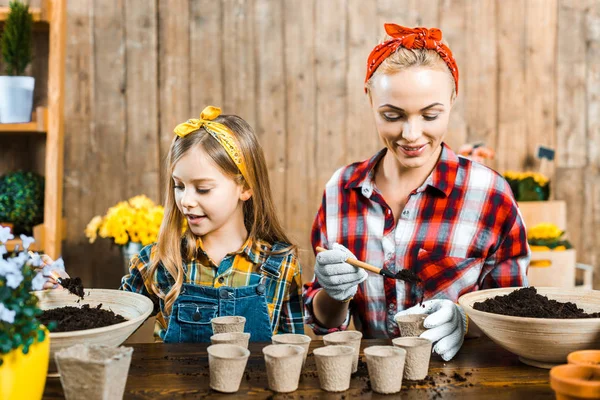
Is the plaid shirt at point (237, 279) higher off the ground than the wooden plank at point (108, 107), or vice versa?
the wooden plank at point (108, 107)

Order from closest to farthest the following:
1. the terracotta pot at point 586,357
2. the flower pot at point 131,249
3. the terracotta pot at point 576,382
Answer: the terracotta pot at point 576,382 → the terracotta pot at point 586,357 → the flower pot at point 131,249

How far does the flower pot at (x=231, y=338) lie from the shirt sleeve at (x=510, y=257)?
733 mm

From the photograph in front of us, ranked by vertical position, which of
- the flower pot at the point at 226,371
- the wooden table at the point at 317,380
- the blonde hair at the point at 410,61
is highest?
the blonde hair at the point at 410,61

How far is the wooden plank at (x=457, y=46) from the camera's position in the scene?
3.29 metres

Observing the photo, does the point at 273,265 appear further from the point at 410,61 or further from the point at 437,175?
the point at 410,61

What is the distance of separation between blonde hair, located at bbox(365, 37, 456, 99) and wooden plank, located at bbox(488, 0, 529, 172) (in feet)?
6.09

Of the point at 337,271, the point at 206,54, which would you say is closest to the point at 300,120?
the point at 206,54

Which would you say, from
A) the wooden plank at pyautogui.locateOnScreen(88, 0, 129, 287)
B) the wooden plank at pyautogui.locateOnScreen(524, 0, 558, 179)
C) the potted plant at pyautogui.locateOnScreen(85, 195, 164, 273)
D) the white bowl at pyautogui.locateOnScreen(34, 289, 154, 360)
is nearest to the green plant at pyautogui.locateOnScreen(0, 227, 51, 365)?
the white bowl at pyautogui.locateOnScreen(34, 289, 154, 360)

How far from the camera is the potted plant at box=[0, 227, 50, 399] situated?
1.01 metres

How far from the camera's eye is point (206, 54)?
124 inches

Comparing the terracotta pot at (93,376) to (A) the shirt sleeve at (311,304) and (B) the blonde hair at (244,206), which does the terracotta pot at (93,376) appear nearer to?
(B) the blonde hair at (244,206)

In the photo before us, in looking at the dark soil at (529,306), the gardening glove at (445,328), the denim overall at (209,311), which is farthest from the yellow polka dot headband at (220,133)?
the dark soil at (529,306)

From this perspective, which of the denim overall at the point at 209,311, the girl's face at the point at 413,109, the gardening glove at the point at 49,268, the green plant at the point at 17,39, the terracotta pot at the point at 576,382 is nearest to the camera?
the terracotta pot at the point at 576,382

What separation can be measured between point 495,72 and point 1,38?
7.45ft
